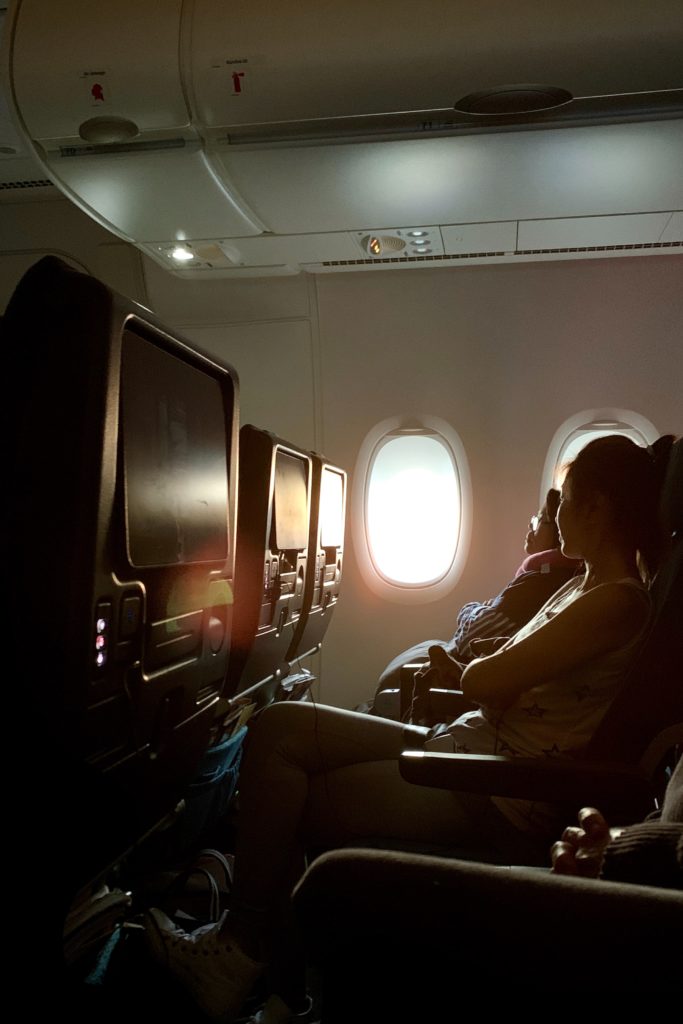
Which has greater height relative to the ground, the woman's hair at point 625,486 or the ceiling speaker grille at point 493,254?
the ceiling speaker grille at point 493,254

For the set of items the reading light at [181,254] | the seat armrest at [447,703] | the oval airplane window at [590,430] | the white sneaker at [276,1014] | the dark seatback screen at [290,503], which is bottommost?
the white sneaker at [276,1014]

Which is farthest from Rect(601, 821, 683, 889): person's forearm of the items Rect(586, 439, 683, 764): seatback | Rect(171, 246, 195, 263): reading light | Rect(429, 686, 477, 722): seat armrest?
Rect(171, 246, 195, 263): reading light

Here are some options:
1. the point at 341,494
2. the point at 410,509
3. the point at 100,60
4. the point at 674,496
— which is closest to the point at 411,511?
the point at 410,509

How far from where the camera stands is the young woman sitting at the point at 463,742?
73.2 inches

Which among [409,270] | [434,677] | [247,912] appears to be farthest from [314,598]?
[409,270]

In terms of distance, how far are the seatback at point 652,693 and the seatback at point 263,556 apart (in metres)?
1.04

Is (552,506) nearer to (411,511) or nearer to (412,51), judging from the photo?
(411,511)

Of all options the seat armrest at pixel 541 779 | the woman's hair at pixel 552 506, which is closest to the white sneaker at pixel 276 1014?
the seat armrest at pixel 541 779

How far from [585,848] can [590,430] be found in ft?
12.4

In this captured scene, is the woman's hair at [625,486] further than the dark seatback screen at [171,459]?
Yes

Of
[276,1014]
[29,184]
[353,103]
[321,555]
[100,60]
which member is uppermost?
[29,184]

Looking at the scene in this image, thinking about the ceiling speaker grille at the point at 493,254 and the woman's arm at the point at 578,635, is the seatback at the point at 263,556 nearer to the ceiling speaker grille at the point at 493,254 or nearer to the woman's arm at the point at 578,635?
the woman's arm at the point at 578,635

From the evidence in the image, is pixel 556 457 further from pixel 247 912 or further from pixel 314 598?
pixel 247 912

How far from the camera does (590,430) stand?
4.78 meters
